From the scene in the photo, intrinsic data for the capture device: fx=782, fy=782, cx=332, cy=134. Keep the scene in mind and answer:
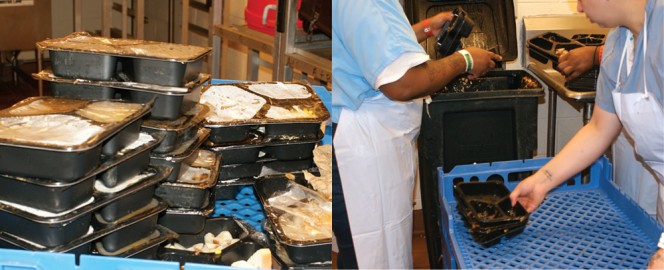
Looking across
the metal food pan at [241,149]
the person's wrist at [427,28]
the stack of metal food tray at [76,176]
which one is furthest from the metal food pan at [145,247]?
the person's wrist at [427,28]

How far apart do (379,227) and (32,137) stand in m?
0.46

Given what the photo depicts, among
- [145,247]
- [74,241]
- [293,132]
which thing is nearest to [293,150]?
[293,132]

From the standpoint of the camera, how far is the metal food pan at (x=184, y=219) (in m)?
1.24

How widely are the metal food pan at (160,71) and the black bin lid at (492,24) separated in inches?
15.7

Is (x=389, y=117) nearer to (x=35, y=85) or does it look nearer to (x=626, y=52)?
(x=626, y=52)

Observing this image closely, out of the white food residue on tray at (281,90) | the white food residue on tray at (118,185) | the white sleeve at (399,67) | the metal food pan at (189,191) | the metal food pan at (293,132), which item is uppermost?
the white sleeve at (399,67)

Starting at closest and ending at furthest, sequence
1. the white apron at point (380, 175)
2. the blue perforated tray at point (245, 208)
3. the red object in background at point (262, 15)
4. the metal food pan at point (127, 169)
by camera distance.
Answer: the white apron at point (380, 175), the metal food pan at point (127, 169), the blue perforated tray at point (245, 208), the red object in background at point (262, 15)

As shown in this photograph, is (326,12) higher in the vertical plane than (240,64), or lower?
higher

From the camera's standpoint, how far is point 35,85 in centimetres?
364

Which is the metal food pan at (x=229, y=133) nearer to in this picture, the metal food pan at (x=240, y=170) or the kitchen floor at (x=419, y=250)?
the metal food pan at (x=240, y=170)

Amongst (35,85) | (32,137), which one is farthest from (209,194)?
(35,85)

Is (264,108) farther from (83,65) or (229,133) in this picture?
(83,65)

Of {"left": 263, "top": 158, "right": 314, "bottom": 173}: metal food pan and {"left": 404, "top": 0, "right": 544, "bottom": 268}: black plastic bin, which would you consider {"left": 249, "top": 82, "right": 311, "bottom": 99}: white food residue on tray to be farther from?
{"left": 404, "top": 0, "right": 544, "bottom": 268}: black plastic bin

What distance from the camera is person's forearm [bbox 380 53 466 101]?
2.87 ft
